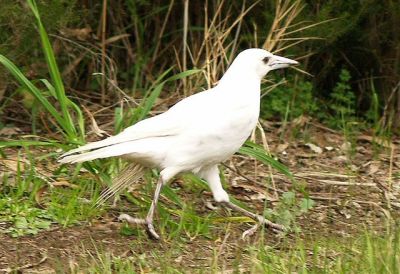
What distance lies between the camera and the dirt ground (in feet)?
17.4

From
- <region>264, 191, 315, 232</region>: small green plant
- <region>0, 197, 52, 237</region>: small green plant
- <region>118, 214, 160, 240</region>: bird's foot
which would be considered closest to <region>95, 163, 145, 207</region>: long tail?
<region>118, 214, 160, 240</region>: bird's foot

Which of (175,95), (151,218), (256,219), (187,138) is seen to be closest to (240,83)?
(187,138)

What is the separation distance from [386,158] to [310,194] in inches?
42.3

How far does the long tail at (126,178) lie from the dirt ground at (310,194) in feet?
0.65

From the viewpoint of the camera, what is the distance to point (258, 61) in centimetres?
581

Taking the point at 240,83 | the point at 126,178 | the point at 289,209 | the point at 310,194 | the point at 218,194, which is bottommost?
the point at 310,194

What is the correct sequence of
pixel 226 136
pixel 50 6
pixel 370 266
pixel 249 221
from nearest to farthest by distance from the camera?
pixel 370 266
pixel 226 136
pixel 249 221
pixel 50 6

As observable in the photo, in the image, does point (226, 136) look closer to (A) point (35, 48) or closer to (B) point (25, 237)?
(B) point (25, 237)

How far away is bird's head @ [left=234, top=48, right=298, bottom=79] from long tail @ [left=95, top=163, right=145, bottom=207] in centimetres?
83

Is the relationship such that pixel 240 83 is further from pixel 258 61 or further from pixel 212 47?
pixel 212 47

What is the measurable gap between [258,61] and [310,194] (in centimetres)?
119

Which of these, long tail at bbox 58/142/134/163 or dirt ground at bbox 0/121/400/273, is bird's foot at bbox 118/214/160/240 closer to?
dirt ground at bbox 0/121/400/273

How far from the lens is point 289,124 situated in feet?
25.9

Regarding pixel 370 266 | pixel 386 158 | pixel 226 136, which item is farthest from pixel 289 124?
pixel 370 266
